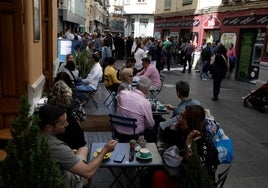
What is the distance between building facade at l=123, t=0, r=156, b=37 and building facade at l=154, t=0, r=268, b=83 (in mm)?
10003

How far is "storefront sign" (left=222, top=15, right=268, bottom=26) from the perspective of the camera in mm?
13013

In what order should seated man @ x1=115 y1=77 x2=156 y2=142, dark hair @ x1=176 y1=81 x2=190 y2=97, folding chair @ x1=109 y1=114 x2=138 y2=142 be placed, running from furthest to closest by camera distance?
dark hair @ x1=176 y1=81 x2=190 y2=97 → seated man @ x1=115 y1=77 x2=156 y2=142 → folding chair @ x1=109 y1=114 x2=138 y2=142

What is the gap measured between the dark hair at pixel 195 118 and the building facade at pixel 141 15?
99.7 ft

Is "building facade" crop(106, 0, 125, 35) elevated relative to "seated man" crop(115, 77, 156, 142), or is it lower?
elevated

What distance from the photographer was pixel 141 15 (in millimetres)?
33938

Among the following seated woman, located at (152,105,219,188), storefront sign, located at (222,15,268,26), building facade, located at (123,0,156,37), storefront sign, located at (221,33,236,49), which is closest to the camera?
seated woman, located at (152,105,219,188)

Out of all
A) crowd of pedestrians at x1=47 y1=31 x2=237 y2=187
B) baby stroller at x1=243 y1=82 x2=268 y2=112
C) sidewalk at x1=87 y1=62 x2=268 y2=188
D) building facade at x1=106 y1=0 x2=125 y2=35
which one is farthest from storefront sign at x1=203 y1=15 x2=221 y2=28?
building facade at x1=106 y1=0 x2=125 y2=35

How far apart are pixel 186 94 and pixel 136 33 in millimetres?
30113

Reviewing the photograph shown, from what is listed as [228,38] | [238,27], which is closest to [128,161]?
[238,27]

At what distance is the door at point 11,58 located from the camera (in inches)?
180

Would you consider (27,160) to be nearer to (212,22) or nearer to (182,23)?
(212,22)

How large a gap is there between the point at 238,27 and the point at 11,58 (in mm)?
12715

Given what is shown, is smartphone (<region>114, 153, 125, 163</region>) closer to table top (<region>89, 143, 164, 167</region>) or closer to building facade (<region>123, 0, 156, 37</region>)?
table top (<region>89, 143, 164, 167</region>)

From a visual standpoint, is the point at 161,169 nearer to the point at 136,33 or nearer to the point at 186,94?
the point at 186,94
